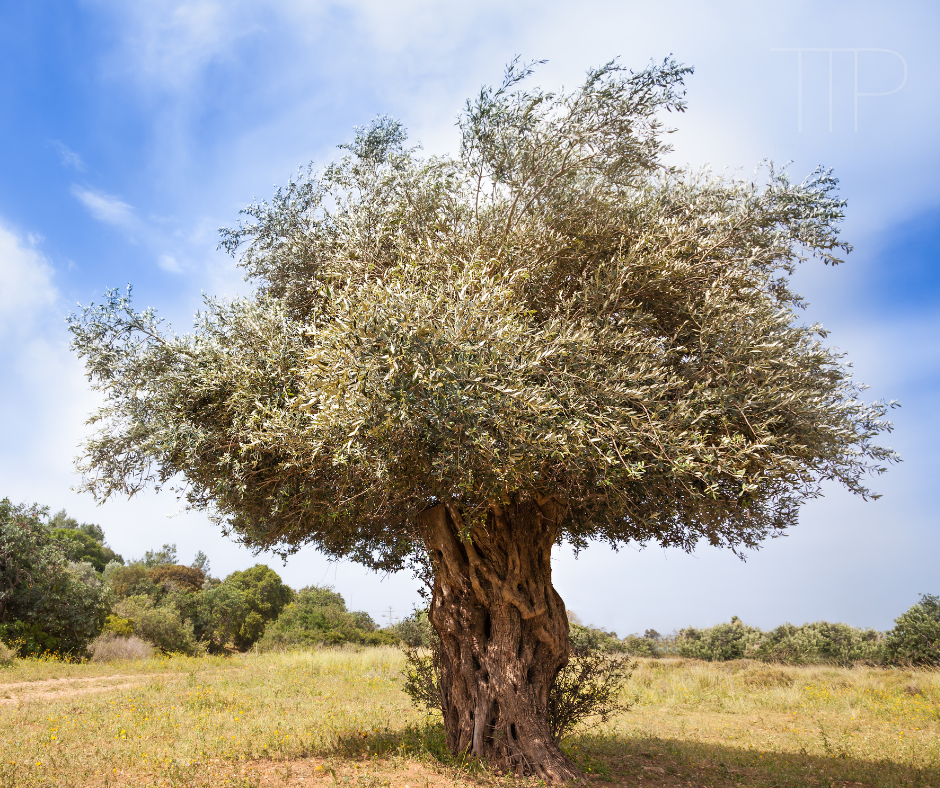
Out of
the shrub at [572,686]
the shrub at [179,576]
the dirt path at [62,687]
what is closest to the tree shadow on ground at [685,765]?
the shrub at [572,686]

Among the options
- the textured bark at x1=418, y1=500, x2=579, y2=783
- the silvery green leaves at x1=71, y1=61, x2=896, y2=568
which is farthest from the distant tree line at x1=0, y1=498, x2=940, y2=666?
the silvery green leaves at x1=71, y1=61, x2=896, y2=568

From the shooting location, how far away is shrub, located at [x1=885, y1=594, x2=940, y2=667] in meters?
24.7

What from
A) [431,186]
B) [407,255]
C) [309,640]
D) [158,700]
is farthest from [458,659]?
[309,640]

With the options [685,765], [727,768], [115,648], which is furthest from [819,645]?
[115,648]

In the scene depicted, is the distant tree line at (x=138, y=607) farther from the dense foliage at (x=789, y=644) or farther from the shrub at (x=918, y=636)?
the shrub at (x=918, y=636)

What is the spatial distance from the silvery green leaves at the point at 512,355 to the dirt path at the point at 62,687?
34.9 feet

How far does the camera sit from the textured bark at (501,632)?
8.95m

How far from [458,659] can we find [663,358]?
610 centimetres

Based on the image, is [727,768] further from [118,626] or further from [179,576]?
[179,576]

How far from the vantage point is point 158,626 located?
3294 centimetres

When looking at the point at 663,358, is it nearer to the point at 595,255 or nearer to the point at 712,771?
the point at 595,255

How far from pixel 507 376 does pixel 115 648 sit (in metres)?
29.8

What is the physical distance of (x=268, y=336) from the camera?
841 cm

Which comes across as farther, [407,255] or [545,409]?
[407,255]
